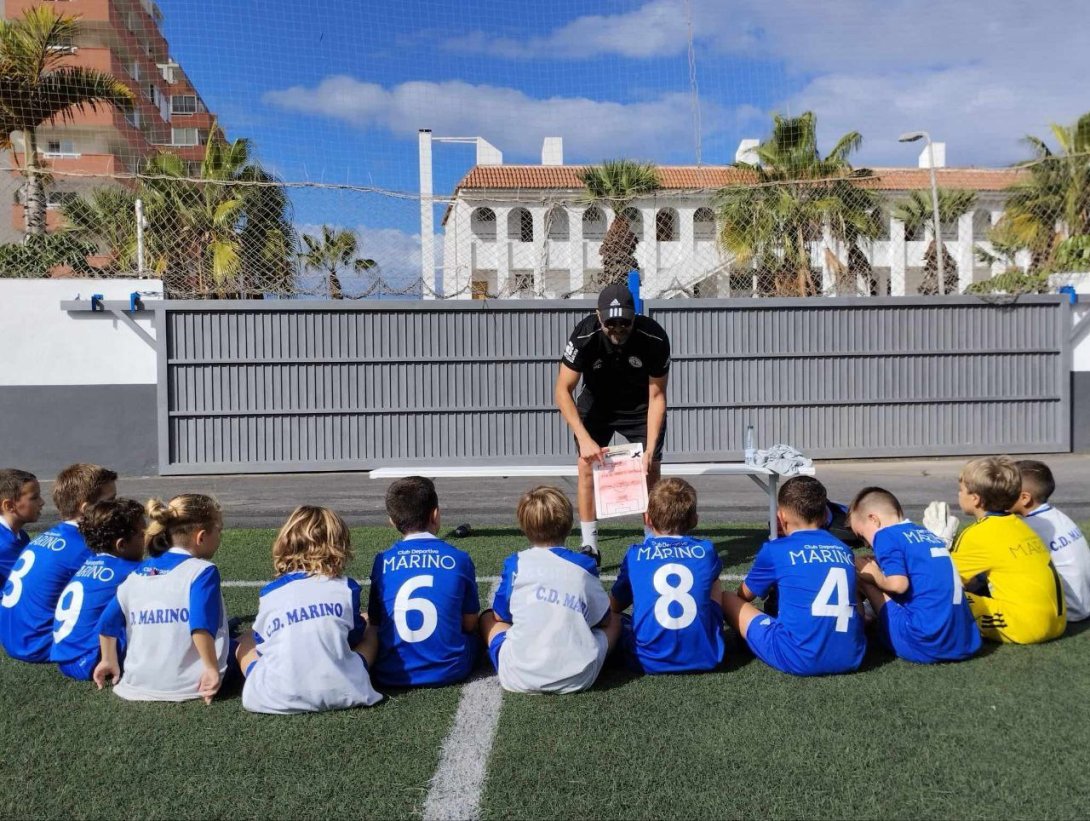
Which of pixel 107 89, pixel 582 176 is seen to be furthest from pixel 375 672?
pixel 582 176

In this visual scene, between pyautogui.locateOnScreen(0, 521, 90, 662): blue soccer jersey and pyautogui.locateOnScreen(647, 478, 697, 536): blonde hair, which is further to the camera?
pyautogui.locateOnScreen(0, 521, 90, 662): blue soccer jersey

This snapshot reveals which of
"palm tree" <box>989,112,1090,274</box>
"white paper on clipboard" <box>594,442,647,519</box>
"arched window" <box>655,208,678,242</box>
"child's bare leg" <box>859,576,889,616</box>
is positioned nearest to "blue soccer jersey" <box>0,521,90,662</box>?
"white paper on clipboard" <box>594,442,647,519</box>

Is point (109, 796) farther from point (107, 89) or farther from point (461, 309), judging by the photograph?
point (107, 89)

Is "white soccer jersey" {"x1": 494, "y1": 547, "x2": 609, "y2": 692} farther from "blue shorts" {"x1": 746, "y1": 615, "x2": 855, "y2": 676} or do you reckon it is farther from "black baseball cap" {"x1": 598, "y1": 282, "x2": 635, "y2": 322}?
"black baseball cap" {"x1": 598, "y1": 282, "x2": 635, "y2": 322}

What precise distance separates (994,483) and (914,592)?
73 cm

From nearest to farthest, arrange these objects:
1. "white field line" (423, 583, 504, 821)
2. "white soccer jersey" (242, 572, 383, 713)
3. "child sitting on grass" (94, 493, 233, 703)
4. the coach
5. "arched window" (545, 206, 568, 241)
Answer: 1. "white field line" (423, 583, 504, 821)
2. "white soccer jersey" (242, 572, 383, 713)
3. "child sitting on grass" (94, 493, 233, 703)
4. the coach
5. "arched window" (545, 206, 568, 241)

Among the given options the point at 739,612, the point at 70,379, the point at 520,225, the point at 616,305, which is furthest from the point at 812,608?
the point at 70,379

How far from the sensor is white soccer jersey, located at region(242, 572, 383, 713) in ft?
11.3

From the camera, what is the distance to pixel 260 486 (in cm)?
1076

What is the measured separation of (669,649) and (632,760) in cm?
88

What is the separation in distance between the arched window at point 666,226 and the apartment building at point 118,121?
20.7 feet

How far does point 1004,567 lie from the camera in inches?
163

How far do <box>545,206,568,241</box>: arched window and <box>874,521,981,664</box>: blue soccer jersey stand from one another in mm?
8400

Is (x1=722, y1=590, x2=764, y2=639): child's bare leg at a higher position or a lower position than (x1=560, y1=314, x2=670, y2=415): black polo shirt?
lower
